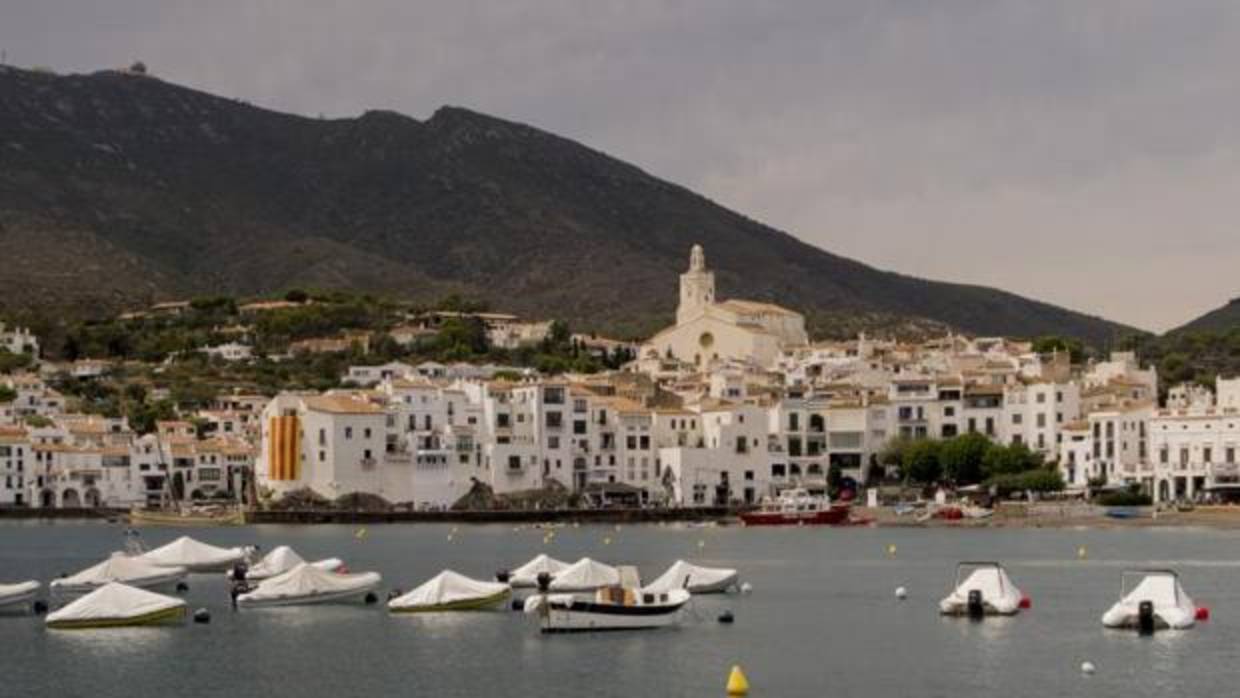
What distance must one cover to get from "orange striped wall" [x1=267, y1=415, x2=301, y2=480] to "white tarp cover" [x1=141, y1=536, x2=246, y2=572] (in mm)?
42341

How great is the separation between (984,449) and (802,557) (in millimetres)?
38959

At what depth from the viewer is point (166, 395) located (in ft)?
509

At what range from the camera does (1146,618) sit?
52.4m

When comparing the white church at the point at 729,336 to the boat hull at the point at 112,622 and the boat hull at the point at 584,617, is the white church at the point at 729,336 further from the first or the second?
the boat hull at the point at 584,617

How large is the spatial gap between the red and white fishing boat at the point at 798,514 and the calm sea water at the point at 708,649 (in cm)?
3459

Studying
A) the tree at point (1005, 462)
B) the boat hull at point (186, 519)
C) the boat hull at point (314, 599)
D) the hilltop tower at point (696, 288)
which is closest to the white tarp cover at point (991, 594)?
the boat hull at point (314, 599)

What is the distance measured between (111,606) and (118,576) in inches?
366

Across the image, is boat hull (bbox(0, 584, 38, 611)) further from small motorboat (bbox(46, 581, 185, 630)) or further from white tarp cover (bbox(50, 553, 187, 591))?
small motorboat (bbox(46, 581, 185, 630))

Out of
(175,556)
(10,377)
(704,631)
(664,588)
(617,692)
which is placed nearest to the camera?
(617,692)

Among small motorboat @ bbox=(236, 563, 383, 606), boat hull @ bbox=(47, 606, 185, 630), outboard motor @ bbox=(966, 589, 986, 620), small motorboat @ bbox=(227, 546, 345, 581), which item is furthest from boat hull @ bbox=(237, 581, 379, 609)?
outboard motor @ bbox=(966, 589, 986, 620)

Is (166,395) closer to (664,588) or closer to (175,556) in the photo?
(175,556)

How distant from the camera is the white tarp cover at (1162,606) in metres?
52.4

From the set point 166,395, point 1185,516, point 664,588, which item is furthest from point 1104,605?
point 166,395

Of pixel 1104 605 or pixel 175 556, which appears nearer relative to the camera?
pixel 1104 605
